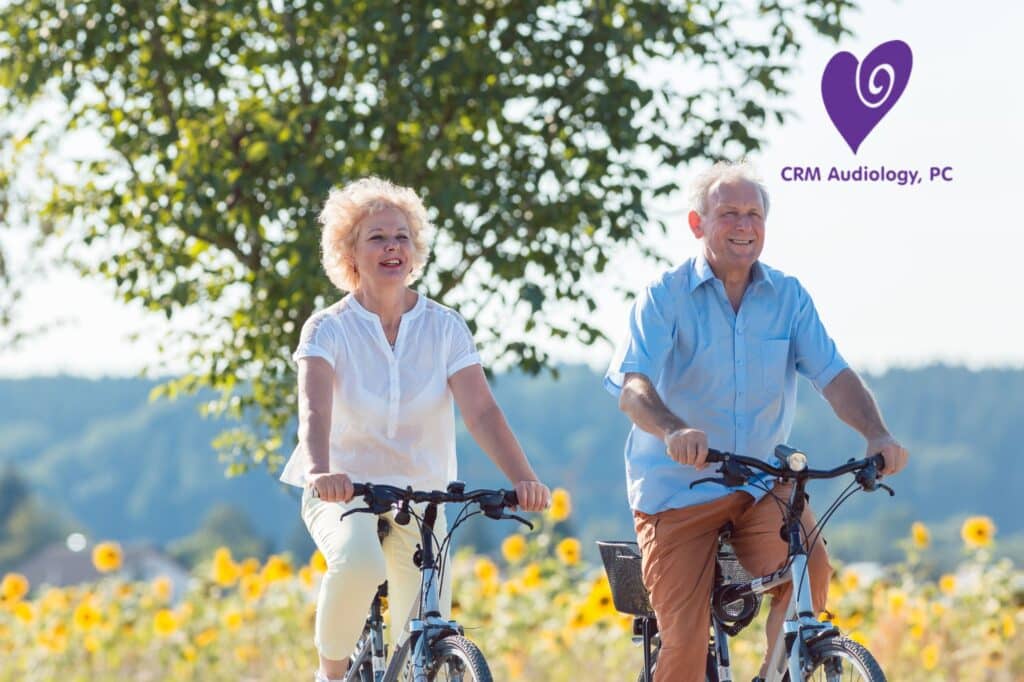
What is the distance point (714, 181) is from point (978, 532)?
399cm

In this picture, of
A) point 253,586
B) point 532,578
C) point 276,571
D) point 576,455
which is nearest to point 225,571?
point 253,586

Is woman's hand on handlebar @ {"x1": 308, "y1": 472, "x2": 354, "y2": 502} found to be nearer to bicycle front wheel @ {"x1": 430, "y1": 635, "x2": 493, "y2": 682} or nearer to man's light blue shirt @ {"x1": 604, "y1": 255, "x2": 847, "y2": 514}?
bicycle front wheel @ {"x1": 430, "y1": 635, "x2": 493, "y2": 682}

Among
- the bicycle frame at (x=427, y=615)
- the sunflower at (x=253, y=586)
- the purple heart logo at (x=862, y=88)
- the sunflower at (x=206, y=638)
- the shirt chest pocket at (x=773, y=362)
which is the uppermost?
the purple heart logo at (x=862, y=88)

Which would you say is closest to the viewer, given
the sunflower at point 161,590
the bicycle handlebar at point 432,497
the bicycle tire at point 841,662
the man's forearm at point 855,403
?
the bicycle tire at point 841,662

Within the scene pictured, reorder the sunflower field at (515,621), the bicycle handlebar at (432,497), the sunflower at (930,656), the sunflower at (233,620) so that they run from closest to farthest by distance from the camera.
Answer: the bicycle handlebar at (432,497)
the sunflower at (930,656)
the sunflower field at (515,621)
the sunflower at (233,620)

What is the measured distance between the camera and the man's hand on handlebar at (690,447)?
3770 millimetres

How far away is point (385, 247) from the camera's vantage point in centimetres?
430

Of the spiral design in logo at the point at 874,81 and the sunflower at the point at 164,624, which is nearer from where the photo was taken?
the spiral design in logo at the point at 874,81

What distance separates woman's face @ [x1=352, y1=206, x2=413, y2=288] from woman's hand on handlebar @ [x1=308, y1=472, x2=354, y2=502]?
0.67 metres

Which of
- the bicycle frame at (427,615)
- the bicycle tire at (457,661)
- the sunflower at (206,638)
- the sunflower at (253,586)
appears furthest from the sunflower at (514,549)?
the bicycle tire at (457,661)

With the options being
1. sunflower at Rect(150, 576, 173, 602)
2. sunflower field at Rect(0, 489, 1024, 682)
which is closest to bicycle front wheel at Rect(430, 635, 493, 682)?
sunflower field at Rect(0, 489, 1024, 682)

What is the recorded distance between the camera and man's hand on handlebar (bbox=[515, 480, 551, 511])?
3976mm

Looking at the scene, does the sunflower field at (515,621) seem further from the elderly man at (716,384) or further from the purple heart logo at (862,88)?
the elderly man at (716,384)

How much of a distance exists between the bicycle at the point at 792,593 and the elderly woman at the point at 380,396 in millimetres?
594
